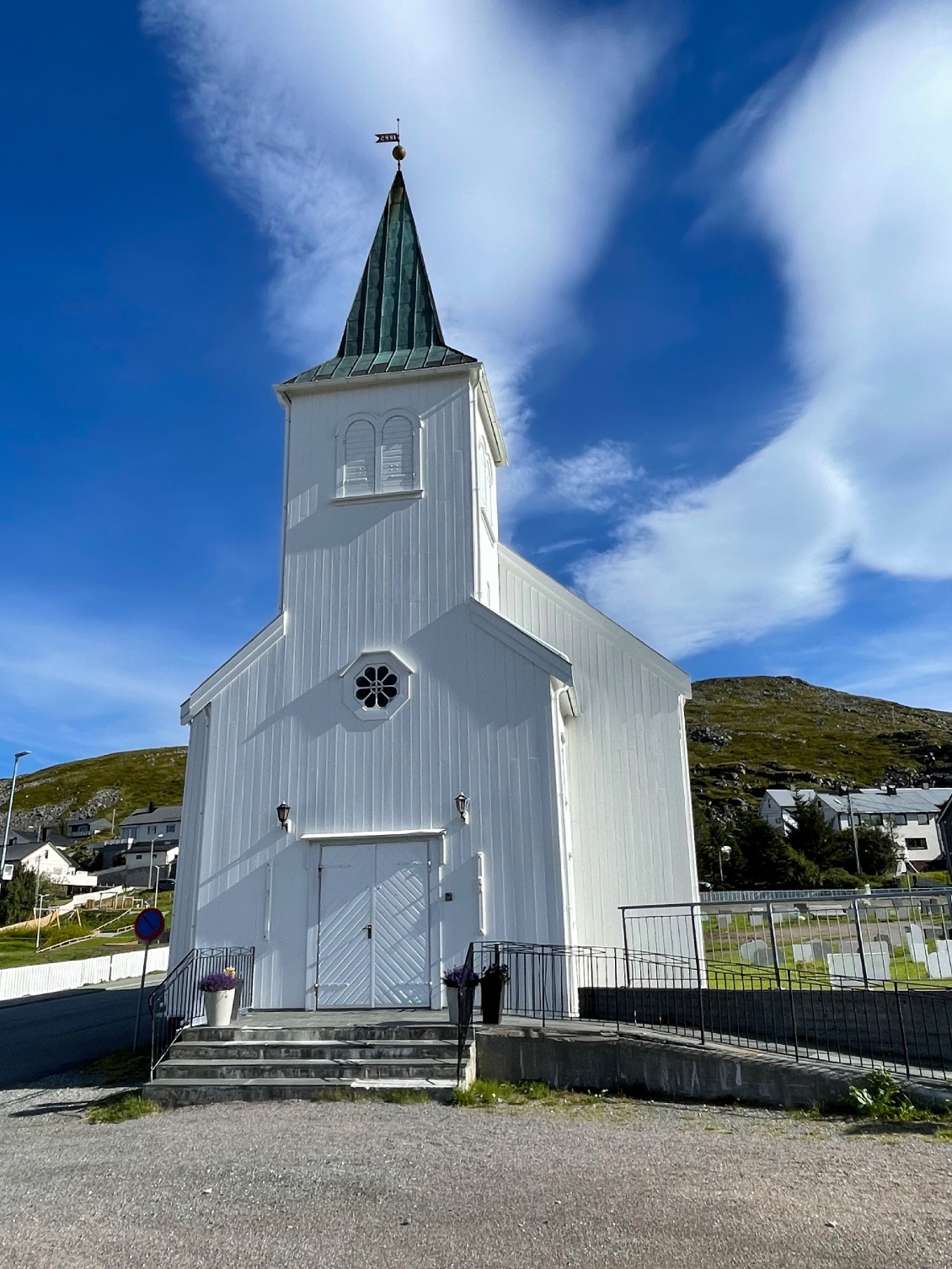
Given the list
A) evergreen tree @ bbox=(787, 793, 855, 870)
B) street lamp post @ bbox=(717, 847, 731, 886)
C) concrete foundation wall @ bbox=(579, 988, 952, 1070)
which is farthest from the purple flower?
evergreen tree @ bbox=(787, 793, 855, 870)

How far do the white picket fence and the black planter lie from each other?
2524cm

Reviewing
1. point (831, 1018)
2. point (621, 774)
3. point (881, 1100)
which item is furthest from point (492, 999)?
point (621, 774)

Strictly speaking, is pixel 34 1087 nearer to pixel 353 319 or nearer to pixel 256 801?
pixel 256 801

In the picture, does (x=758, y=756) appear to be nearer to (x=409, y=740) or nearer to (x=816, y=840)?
(x=816, y=840)

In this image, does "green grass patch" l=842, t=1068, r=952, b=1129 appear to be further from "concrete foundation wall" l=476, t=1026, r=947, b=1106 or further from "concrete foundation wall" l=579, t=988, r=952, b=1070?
"concrete foundation wall" l=579, t=988, r=952, b=1070

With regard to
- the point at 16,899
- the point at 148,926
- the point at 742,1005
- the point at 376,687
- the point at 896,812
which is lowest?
the point at 742,1005

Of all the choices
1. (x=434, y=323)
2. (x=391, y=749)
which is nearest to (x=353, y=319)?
(x=434, y=323)

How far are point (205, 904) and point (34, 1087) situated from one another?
11.1 ft

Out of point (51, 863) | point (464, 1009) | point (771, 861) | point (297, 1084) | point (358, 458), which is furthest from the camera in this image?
point (51, 863)

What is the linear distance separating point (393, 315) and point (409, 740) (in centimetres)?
934

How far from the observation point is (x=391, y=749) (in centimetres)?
1536

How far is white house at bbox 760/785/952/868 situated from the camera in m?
85.7

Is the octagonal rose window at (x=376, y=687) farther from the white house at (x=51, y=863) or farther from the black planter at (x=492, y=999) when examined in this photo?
the white house at (x=51, y=863)

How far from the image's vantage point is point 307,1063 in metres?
11.5
